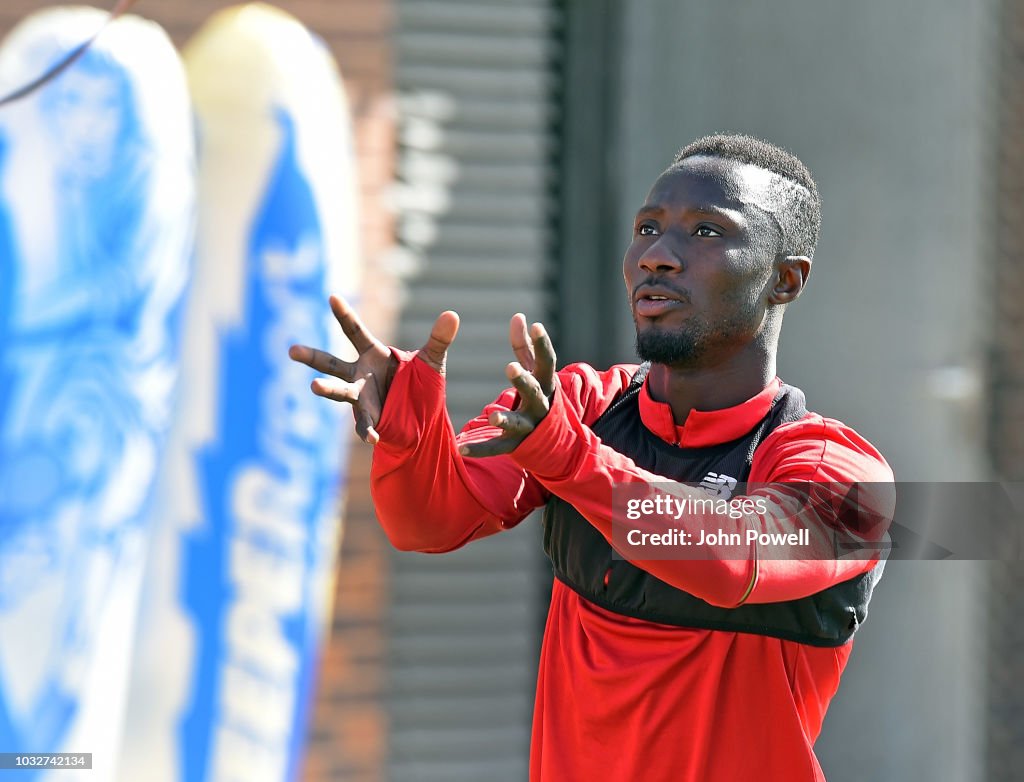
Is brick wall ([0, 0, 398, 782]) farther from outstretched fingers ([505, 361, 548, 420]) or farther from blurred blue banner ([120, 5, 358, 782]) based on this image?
outstretched fingers ([505, 361, 548, 420])

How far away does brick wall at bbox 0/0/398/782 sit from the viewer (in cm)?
434

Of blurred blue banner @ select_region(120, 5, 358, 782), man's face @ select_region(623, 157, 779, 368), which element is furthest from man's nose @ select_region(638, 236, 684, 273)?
blurred blue banner @ select_region(120, 5, 358, 782)

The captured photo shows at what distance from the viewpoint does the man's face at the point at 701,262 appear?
7.27ft

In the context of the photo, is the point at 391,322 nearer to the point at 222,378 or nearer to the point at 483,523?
the point at 222,378

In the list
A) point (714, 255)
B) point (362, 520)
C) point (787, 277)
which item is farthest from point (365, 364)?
point (362, 520)

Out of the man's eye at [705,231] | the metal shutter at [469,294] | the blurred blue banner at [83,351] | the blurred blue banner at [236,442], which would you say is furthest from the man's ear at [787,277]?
the blurred blue banner at [83,351]

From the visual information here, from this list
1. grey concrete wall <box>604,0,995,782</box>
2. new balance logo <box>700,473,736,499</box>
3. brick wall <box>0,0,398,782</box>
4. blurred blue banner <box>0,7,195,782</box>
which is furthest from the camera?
grey concrete wall <box>604,0,995,782</box>

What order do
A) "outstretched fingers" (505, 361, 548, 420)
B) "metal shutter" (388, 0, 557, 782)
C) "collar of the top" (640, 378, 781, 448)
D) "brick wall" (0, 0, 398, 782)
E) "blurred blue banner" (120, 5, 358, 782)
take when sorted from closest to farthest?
"outstretched fingers" (505, 361, 548, 420), "collar of the top" (640, 378, 781, 448), "blurred blue banner" (120, 5, 358, 782), "brick wall" (0, 0, 398, 782), "metal shutter" (388, 0, 557, 782)

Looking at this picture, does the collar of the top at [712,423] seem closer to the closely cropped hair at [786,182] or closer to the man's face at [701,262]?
the man's face at [701,262]

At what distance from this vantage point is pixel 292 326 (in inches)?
164

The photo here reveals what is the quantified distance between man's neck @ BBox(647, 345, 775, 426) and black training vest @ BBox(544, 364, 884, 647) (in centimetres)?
5

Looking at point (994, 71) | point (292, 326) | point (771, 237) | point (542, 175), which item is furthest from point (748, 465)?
point (994, 71)

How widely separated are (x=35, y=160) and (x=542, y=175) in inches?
61.1

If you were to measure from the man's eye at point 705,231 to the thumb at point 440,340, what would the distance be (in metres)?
0.43
